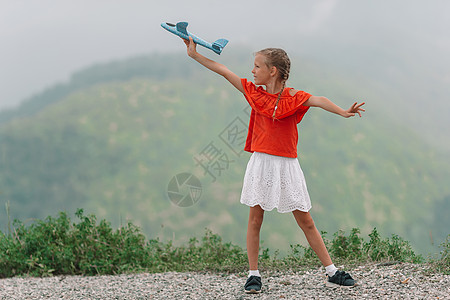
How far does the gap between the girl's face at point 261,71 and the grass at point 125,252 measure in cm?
221

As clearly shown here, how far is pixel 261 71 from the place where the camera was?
4.33 meters

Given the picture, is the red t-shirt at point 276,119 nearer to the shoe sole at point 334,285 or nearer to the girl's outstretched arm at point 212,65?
the girl's outstretched arm at point 212,65

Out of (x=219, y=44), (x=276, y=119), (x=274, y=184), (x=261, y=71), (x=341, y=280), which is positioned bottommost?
(x=341, y=280)

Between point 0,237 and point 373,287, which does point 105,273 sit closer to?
point 0,237

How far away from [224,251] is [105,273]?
4.57 ft

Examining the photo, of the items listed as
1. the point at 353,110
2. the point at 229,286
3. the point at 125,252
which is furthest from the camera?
the point at 125,252

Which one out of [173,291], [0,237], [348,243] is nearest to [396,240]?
[348,243]

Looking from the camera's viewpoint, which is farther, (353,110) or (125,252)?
(125,252)

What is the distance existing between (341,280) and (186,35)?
8.16 feet

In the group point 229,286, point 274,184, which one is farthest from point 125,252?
point 274,184

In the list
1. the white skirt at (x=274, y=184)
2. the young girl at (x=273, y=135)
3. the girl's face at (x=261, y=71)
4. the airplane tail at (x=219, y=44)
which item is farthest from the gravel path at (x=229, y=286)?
the airplane tail at (x=219, y=44)

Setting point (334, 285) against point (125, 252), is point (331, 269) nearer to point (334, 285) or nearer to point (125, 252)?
point (334, 285)

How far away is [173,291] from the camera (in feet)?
16.0

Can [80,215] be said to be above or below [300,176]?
below
